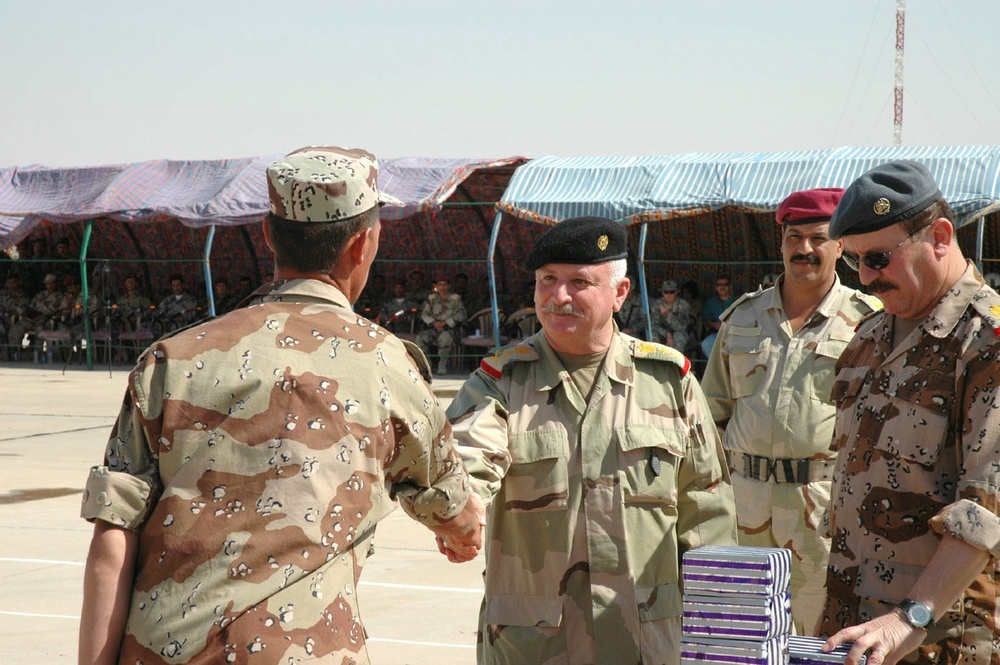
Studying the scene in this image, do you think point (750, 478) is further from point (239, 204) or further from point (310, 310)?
point (239, 204)

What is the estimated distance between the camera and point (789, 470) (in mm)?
4797

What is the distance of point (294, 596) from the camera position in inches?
88.1

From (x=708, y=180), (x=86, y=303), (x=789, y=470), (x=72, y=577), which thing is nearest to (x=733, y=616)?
(x=789, y=470)

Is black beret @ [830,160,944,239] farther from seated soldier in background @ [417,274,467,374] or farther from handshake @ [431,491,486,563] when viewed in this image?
seated soldier in background @ [417,274,467,374]

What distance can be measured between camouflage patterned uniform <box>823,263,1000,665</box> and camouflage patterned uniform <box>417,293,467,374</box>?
17.9 m

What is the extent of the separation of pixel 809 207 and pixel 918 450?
7.59 feet

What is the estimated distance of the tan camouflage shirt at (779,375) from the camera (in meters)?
4.79

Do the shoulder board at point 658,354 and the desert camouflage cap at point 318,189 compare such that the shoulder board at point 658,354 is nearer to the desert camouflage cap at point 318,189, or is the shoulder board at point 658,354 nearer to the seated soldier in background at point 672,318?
the desert camouflage cap at point 318,189

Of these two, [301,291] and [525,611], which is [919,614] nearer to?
[525,611]

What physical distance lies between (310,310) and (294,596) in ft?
1.77

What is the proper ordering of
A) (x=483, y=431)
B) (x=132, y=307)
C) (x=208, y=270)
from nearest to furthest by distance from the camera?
1. (x=483, y=431)
2. (x=208, y=270)
3. (x=132, y=307)

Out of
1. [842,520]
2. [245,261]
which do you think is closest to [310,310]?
[842,520]

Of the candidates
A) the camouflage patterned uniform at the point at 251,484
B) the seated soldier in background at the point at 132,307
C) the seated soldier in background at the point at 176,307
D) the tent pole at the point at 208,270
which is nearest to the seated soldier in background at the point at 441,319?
the tent pole at the point at 208,270

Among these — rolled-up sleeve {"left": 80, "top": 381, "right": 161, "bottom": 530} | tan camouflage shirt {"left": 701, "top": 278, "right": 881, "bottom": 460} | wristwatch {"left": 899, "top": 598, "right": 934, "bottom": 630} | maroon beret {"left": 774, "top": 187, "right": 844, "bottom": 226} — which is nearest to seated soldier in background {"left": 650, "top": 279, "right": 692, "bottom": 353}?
tan camouflage shirt {"left": 701, "top": 278, "right": 881, "bottom": 460}
